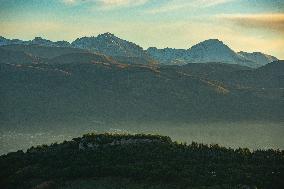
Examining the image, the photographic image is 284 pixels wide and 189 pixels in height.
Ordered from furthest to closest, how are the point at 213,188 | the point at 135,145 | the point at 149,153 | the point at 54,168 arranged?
the point at 135,145
the point at 149,153
the point at 54,168
the point at 213,188

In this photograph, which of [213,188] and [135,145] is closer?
[213,188]

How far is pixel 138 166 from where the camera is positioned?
6150cm

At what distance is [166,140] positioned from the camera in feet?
261

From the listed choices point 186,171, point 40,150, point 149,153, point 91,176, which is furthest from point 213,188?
point 40,150

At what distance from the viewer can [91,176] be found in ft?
196

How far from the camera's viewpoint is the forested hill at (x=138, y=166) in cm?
5553

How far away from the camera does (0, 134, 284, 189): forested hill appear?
2186 inches

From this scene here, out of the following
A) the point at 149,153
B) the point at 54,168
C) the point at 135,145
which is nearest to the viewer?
the point at 54,168

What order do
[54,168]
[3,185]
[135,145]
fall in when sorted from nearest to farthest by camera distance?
[3,185] → [54,168] → [135,145]

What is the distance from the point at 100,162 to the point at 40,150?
17.5 meters

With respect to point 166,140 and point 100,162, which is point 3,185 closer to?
A: point 100,162

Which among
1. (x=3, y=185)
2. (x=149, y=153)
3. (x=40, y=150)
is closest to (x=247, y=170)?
(x=149, y=153)

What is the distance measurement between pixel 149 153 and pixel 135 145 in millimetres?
5912

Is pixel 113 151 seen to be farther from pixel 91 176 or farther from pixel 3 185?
pixel 3 185
